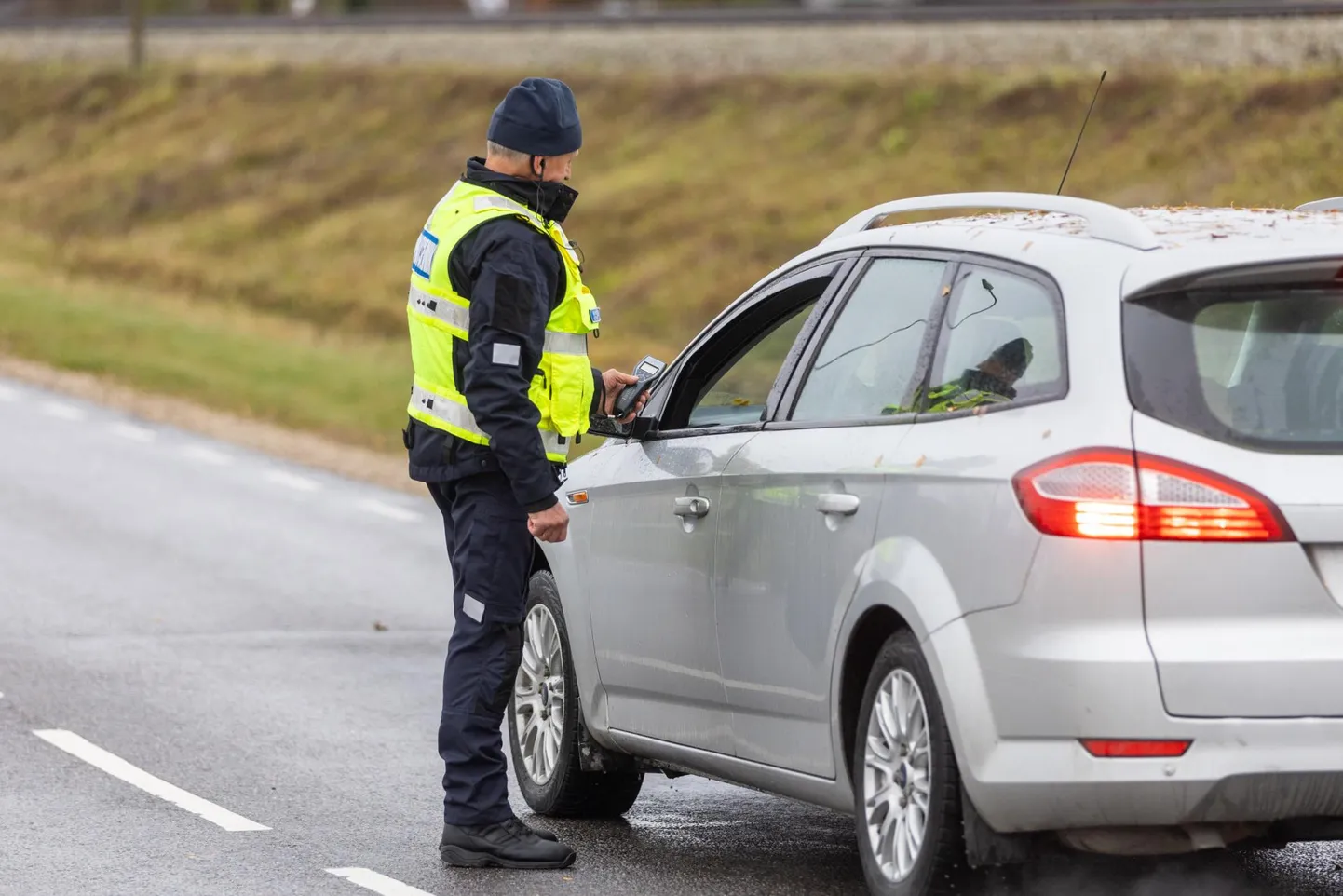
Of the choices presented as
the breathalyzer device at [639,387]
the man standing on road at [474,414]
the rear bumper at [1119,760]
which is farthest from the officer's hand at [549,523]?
the rear bumper at [1119,760]

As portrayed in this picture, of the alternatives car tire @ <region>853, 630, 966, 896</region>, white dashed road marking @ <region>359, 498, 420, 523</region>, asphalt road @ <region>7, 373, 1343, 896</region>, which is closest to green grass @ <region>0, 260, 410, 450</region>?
white dashed road marking @ <region>359, 498, 420, 523</region>

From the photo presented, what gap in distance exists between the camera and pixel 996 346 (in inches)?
216

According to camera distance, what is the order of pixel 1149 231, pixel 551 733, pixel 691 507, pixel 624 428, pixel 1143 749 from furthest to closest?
pixel 551 733
pixel 624 428
pixel 691 507
pixel 1149 231
pixel 1143 749

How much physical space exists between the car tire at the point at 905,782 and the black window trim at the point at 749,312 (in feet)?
3.34

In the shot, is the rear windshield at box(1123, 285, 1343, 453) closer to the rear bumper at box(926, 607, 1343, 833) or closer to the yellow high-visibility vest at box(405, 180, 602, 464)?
the rear bumper at box(926, 607, 1343, 833)

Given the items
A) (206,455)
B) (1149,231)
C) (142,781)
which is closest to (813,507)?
(1149,231)

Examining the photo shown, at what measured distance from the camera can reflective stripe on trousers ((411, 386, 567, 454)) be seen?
6539mm

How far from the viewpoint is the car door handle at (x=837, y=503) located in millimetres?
5672

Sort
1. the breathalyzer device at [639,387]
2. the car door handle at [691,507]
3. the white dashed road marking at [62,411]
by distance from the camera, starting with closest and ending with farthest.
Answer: the car door handle at [691,507] → the breathalyzer device at [639,387] → the white dashed road marking at [62,411]

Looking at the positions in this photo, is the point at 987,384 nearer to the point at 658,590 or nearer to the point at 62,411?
the point at 658,590

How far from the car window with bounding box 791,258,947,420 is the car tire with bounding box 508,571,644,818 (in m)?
1.61

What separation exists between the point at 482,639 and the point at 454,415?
64 centimetres

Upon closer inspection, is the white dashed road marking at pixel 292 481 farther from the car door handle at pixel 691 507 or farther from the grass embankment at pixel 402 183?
the car door handle at pixel 691 507

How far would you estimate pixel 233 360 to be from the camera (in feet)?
88.4
